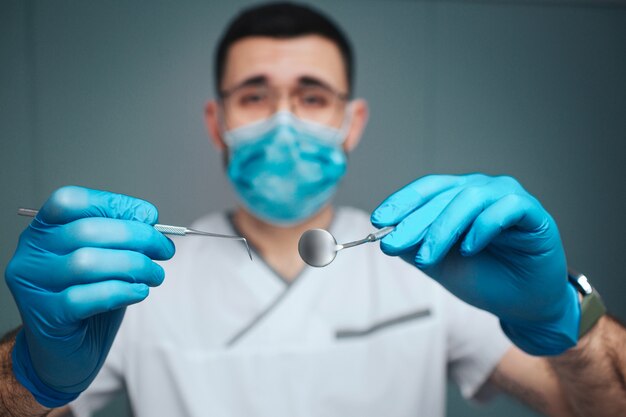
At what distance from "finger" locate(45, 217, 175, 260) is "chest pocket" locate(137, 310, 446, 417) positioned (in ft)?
1.76

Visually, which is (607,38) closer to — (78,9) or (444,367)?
(444,367)

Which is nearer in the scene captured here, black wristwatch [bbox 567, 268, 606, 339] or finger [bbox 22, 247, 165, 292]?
finger [bbox 22, 247, 165, 292]

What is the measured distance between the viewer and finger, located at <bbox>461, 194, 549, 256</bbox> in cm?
78

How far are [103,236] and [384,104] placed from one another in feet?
4.30

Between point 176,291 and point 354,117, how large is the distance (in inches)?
30.9

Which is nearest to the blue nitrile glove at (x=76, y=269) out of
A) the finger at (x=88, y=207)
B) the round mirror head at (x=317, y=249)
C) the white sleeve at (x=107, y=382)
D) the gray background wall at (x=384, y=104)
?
the finger at (x=88, y=207)

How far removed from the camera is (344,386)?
1273 millimetres

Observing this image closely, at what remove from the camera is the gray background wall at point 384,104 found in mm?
1629

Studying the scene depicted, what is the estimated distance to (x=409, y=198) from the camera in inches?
33.5

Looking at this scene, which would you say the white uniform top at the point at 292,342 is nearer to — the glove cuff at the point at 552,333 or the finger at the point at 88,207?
the glove cuff at the point at 552,333

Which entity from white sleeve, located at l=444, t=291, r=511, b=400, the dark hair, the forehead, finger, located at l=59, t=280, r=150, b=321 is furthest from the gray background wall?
finger, located at l=59, t=280, r=150, b=321

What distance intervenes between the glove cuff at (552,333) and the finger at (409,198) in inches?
14.2

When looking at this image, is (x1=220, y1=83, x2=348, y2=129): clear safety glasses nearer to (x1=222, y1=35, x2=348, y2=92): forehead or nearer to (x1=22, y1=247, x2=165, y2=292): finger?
(x1=222, y1=35, x2=348, y2=92): forehead

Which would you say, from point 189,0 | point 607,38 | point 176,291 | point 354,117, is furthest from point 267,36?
point 607,38
